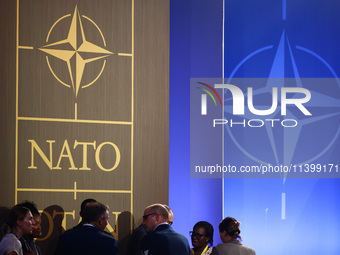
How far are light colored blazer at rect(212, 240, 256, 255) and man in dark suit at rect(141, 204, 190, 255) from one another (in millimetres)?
577

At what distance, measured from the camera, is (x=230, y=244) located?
416 cm

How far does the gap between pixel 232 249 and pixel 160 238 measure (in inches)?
32.3

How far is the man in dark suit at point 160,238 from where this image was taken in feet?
A: 11.5

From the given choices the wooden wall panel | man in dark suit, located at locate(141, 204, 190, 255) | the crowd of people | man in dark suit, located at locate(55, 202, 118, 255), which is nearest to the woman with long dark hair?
the crowd of people

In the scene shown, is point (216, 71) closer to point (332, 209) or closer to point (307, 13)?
point (307, 13)

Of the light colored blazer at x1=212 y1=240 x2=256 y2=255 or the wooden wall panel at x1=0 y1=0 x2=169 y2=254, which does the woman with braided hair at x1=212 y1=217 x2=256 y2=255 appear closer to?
the light colored blazer at x1=212 y1=240 x2=256 y2=255

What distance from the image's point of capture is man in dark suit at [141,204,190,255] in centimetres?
350

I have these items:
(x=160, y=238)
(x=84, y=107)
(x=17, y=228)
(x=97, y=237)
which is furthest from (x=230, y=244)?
(x=84, y=107)

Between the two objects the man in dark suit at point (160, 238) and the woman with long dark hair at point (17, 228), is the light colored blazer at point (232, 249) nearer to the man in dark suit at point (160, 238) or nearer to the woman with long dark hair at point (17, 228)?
the man in dark suit at point (160, 238)

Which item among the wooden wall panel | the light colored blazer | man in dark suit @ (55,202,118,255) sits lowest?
the light colored blazer

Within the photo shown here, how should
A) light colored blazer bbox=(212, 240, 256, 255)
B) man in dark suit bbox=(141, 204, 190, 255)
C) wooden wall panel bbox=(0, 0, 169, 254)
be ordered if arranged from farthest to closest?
wooden wall panel bbox=(0, 0, 169, 254) → light colored blazer bbox=(212, 240, 256, 255) → man in dark suit bbox=(141, 204, 190, 255)

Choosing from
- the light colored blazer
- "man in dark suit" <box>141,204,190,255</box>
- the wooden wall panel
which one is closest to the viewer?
"man in dark suit" <box>141,204,190,255</box>

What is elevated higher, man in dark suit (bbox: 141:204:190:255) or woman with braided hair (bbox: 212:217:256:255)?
man in dark suit (bbox: 141:204:190:255)

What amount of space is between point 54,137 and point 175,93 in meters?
1.35
